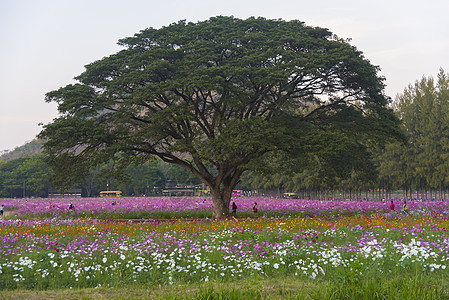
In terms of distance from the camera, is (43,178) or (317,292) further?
(43,178)

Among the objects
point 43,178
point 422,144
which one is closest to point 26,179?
point 43,178

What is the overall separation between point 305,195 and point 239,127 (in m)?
62.8

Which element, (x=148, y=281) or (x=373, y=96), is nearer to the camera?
(x=148, y=281)

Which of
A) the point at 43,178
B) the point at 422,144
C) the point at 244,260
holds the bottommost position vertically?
the point at 244,260

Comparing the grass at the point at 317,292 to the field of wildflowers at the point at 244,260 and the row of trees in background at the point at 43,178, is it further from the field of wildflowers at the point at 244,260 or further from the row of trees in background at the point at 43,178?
the row of trees in background at the point at 43,178

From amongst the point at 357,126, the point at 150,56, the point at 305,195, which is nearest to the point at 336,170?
the point at 357,126

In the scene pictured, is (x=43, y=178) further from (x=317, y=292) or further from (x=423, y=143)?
(x=317, y=292)

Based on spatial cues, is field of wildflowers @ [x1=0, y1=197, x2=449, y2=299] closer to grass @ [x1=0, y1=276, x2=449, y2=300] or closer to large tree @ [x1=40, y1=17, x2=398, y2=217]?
grass @ [x1=0, y1=276, x2=449, y2=300]

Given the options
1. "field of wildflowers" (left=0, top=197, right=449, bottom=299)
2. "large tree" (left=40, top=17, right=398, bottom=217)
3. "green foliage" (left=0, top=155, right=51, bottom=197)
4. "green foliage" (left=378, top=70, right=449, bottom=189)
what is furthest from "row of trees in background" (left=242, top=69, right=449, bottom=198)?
"green foliage" (left=0, top=155, right=51, bottom=197)

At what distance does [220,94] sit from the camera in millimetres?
24125

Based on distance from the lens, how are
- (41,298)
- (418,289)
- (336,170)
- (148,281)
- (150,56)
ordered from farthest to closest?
(336,170), (150,56), (148,281), (41,298), (418,289)

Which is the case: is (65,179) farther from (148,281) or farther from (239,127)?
(148,281)

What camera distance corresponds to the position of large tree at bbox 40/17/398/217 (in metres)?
22.1

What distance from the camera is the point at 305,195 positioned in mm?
81750
